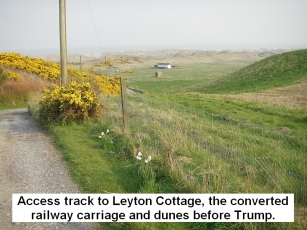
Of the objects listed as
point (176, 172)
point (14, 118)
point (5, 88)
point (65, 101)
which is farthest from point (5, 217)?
point (5, 88)

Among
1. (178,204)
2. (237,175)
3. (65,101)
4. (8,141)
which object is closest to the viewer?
(178,204)

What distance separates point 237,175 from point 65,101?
28.6 ft

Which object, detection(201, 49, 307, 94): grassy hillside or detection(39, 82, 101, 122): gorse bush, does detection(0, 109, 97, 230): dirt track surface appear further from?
detection(201, 49, 307, 94): grassy hillside

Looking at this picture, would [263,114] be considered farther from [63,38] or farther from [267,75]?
[267,75]

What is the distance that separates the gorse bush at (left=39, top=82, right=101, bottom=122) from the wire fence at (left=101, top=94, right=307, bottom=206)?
1783mm

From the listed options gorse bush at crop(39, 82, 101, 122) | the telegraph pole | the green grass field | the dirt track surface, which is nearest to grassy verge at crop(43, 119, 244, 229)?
the green grass field

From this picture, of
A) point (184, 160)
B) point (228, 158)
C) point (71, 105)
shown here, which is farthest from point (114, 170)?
point (71, 105)

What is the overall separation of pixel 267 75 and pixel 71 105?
4211 centimetres

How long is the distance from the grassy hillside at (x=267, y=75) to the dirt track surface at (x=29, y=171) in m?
34.1

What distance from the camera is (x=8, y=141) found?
10914 mm

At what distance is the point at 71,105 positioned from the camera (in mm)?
13117

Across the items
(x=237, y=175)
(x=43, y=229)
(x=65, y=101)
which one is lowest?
(x=43, y=229)

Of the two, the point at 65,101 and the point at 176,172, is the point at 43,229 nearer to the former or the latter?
the point at 176,172

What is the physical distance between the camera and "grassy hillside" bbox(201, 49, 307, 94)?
143 ft
